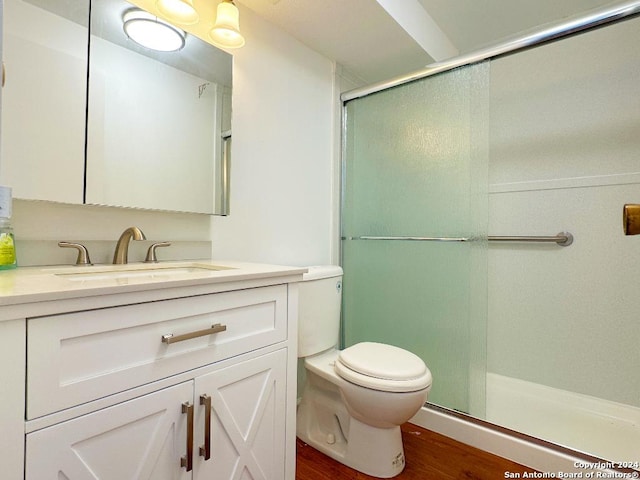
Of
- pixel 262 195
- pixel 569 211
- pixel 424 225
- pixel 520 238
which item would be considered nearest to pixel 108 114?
pixel 262 195

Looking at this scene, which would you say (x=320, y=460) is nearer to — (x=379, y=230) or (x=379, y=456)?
(x=379, y=456)

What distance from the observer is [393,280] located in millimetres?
1845

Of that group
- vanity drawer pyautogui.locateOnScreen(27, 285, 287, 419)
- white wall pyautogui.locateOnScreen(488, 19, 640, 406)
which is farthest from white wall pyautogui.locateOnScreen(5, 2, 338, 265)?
white wall pyautogui.locateOnScreen(488, 19, 640, 406)

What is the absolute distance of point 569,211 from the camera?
1.85 meters

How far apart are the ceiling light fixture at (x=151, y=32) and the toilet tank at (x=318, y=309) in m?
1.03

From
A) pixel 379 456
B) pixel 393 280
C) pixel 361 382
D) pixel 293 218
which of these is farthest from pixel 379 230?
pixel 379 456

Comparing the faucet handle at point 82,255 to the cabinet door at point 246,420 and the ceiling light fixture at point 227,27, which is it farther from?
the ceiling light fixture at point 227,27

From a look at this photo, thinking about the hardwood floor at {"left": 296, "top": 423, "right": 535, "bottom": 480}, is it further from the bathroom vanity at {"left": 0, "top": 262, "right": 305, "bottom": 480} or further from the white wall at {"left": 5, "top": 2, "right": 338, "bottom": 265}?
the white wall at {"left": 5, "top": 2, "right": 338, "bottom": 265}

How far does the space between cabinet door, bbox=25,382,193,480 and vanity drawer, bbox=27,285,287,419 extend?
4cm

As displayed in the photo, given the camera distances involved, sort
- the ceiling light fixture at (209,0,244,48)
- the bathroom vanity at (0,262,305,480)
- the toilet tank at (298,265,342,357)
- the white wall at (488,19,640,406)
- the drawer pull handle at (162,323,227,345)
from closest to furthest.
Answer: the bathroom vanity at (0,262,305,480)
the drawer pull handle at (162,323,227,345)
the ceiling light fixture at (209,0,244,48)
the toilet tank at (298,265,342,357)
the white wall at (488,19,640,406)

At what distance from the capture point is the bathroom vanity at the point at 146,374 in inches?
23.2

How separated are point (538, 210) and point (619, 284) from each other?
0.53 meters

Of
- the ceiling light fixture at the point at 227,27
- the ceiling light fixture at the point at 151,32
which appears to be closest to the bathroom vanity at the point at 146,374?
the ceiling light fixture at the point at 151,32

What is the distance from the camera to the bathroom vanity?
0.59 metres
